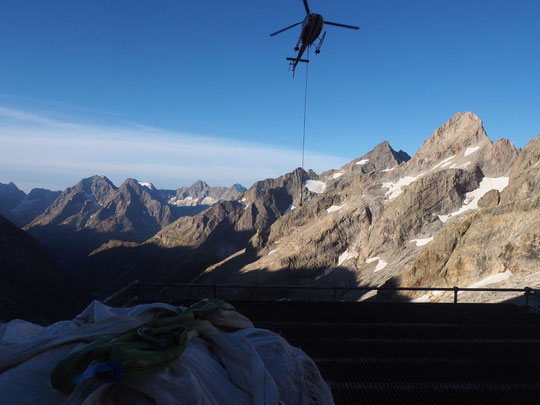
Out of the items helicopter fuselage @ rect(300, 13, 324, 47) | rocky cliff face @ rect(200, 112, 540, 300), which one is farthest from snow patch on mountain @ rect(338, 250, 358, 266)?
helicopter fuselage @ rect(300, 13, 324, 47)

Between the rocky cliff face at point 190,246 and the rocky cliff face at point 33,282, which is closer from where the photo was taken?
the rocky cliff face at point 33,282

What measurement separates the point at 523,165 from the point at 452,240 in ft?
96.4

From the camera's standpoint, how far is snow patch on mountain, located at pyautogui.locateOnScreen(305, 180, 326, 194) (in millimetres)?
172375

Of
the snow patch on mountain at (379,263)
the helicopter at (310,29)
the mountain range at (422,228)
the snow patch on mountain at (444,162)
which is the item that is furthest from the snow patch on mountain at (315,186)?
the helicopter at (310,29)

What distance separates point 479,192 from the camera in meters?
66.8

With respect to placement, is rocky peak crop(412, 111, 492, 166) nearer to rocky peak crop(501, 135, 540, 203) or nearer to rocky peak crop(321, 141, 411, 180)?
rocky peak crop(501, 135, 540, 203)

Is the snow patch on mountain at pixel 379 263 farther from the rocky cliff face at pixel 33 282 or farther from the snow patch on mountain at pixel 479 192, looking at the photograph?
the rocky cliff face at pixel 33 282

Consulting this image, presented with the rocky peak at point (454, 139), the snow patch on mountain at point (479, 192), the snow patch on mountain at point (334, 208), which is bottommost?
the snow patch on mountain at point (334, 208)

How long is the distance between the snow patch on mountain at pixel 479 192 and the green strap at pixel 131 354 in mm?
68981

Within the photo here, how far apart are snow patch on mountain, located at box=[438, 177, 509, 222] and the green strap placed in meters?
69.0

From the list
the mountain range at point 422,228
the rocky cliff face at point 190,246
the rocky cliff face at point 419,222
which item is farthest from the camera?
the rocky cliff face at point 190,246

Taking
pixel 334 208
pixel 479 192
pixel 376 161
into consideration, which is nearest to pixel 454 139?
pixel 479 192

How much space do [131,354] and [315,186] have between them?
177 metres

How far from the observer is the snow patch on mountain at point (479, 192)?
64312mm
